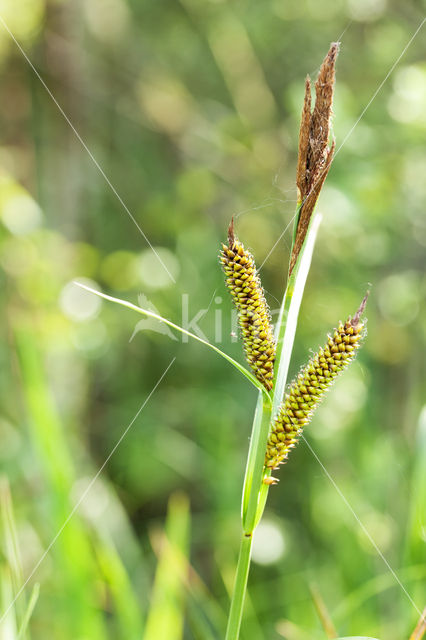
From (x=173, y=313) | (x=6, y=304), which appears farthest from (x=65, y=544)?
(x=6, y=304)

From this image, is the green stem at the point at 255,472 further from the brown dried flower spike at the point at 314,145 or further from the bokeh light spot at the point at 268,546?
the bokeh light spot at the point at 268,546

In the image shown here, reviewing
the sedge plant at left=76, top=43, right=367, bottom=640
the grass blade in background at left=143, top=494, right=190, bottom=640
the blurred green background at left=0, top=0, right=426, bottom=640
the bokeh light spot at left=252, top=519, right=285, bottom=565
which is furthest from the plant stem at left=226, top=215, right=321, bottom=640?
the bokeh light spot at left=252, top=519, right=285, bottom=565

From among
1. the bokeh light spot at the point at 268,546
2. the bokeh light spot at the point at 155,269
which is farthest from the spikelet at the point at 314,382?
the bokeh light spot at the point at 268,546

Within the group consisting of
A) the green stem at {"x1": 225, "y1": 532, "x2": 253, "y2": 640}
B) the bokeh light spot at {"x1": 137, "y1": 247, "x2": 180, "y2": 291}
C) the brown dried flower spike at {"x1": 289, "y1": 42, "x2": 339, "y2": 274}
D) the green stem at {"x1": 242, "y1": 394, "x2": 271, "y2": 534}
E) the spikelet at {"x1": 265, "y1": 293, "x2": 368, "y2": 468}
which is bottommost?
the green stem at {"x1": 225, "y1": 532, "x2": 253, "y2": 640}

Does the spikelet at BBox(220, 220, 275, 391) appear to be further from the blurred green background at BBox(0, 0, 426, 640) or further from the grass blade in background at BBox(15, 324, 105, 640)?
the blurred green background at BBox(0, 0, 426, 640)

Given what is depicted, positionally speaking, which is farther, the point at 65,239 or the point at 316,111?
the point at 65,239

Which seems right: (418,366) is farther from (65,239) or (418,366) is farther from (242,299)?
(242,299)
